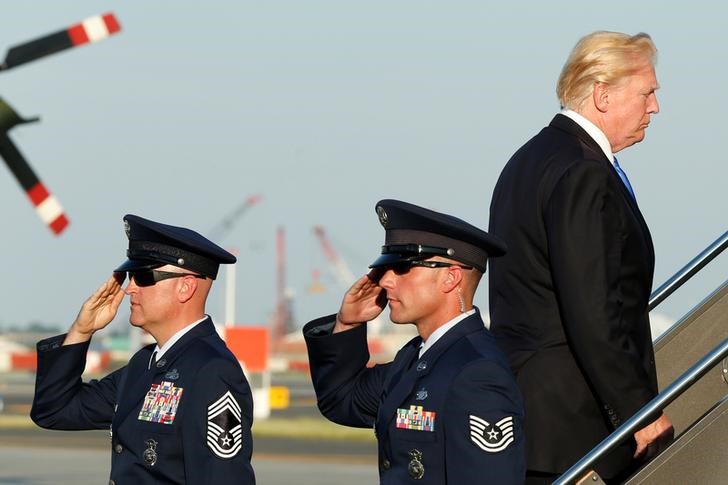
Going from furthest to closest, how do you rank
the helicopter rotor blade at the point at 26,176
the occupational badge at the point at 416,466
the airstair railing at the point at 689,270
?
the helicopter rotor blade at the point at 26,176
the airstair railing at the point at 689,270
the occupational badge at the point at 416,466

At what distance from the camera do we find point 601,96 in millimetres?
3900

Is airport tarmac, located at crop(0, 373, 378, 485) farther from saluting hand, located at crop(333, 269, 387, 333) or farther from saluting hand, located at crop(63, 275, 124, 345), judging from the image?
saluting hand, located at crop(333, 269, 387, 333)

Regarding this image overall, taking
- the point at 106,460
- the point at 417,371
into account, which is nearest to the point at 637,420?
the point at 417,371

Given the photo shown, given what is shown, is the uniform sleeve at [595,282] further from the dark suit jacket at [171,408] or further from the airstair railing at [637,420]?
the dark suit jacket at [171,408]

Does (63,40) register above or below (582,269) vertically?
below

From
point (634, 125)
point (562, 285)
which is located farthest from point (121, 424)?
point (634, 125)

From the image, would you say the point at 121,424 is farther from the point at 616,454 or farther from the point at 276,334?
the point at 276,334

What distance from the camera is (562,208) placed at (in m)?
3.71

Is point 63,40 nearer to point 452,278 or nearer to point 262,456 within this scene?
point 262,456

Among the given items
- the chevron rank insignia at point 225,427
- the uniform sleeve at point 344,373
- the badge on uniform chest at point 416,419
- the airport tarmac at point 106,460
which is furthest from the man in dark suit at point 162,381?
the airport tarmac at point 106,460

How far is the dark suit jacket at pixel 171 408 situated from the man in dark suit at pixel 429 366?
268mm

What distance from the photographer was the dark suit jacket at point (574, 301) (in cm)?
355

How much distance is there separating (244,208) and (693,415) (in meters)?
143

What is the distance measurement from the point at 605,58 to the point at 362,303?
947 millimetres
